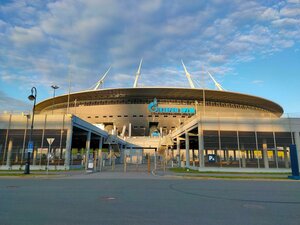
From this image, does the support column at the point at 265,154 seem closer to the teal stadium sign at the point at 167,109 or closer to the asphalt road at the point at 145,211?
the asphalt road at the point at 145,211

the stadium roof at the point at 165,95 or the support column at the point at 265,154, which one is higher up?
the stadium roof at the point at 165,95

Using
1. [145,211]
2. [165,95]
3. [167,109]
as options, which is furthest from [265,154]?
[165,95]

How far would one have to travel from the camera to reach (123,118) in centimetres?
9325

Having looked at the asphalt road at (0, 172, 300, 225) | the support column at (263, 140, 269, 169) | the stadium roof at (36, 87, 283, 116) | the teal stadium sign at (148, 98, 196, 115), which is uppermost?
the stadium roof at (36, 87, 283, 116)

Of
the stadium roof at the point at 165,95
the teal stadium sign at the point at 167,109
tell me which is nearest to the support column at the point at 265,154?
the stadium roof at the point at 165,95

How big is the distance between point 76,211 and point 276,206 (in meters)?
6.74

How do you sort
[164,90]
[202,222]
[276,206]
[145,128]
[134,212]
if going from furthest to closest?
[145,128]
[164,90]
[276,206]
[134,212]
[202,222]

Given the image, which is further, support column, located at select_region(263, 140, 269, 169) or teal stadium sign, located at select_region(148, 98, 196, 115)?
teal stadium sign, located at select_region(148, 98, 196, 115)

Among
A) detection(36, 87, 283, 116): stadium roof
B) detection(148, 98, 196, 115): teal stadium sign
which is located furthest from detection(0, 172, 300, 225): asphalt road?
detection(148, 98, 196, 115): teal stadium sign

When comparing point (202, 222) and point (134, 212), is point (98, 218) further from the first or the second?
point (202, 222)

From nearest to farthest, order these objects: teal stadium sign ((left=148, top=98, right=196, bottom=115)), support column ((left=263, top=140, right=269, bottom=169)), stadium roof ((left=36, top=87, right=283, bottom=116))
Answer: support column ((left=263, top=140, right=269, bottom=169))
stadium roof ((left=36, top=87, right=283, bottom=116))
teal stadium sign ((left=148, top=98, right=196, bottom=115))

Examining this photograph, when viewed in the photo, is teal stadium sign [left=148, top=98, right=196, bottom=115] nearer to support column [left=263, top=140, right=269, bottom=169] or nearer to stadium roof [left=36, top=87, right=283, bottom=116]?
stadium roof [left=36, top=87, right=283, bottom=116]

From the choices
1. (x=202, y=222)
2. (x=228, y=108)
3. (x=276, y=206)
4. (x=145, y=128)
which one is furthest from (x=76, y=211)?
(x=228, y=108)

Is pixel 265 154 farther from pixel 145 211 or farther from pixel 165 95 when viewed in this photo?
pixel 165 95
